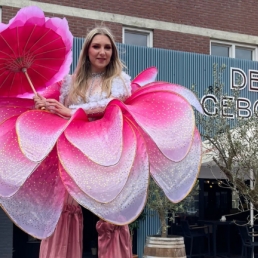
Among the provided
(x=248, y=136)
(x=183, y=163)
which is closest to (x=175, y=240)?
(x=248, y=136)

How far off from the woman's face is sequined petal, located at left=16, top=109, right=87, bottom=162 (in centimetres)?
38

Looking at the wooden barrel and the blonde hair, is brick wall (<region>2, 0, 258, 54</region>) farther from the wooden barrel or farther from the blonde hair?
the blonde hair

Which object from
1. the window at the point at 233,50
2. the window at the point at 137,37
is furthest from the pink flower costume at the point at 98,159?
the window at the point at 233,50

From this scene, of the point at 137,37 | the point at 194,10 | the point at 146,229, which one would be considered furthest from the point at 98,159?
the point at 194,10

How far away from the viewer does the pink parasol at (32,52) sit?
274cm

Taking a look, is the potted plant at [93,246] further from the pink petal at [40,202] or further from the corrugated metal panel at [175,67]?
the pink petal at [40,202]

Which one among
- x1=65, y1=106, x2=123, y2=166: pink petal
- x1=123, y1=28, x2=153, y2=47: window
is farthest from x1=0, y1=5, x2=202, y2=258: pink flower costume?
x1=123, y1=28, x2=153, y2=47: window

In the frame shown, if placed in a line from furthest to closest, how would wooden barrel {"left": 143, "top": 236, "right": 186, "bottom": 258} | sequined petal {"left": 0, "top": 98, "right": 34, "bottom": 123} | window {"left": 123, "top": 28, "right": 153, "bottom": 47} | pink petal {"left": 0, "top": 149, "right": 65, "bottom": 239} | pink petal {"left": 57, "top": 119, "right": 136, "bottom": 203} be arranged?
window {"left": 123, "top": 28, "right": 153, "bottom": 47} → wooden barrel {"left": 143, "top": 236, "right": 186, "bottom": 258} → sequined petal {"left": 0, "top": 98, "right": 34, "bottom": 123} → pink petal {"left": 0, "top": 149, "right": 65, "bottom": 239} → pink petal {"left": 57, "top": 119, "right": 136, "bottom": 203}

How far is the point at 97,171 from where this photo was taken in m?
2.41

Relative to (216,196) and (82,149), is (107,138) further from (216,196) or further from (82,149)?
(216,196)

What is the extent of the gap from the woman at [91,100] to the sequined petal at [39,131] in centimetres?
9

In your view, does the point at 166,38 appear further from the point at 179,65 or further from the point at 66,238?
the point at 66,238

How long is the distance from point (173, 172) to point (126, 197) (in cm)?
31

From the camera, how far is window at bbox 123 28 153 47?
12.5 m
